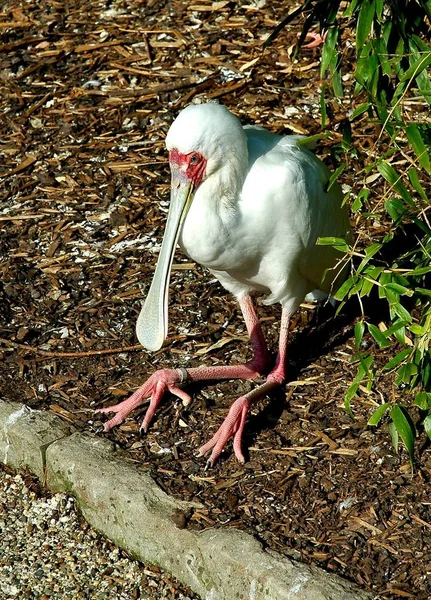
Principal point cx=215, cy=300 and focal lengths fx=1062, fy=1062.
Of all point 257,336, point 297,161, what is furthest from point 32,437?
point 297,161

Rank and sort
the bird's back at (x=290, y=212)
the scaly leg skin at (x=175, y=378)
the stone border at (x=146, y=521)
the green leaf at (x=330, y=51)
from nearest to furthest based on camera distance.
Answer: the stone border at (x=146, y=521)
the green leaf at (x=330, y=51)
the bird's back at (x=290, y=212)
the scaly leg skin at (x=175, y=378)

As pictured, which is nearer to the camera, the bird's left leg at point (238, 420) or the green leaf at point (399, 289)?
the green leaf at point (399, 289)

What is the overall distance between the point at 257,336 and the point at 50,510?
1327mm

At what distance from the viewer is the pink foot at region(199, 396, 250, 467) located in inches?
185

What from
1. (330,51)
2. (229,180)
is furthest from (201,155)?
(330,51)

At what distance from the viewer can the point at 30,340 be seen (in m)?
5.61

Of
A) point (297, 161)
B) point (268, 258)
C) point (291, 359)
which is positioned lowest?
point (291, 359)

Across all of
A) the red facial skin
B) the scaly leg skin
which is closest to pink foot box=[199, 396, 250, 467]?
the scaly leg skin

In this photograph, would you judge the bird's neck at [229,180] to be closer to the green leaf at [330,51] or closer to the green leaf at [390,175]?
the green leaf at [330,51]

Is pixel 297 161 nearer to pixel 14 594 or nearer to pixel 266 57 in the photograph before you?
pixel 14 594

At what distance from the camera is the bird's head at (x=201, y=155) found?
14.9 feet

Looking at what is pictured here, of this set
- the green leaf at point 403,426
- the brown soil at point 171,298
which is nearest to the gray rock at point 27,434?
the brown soil at point 171,298

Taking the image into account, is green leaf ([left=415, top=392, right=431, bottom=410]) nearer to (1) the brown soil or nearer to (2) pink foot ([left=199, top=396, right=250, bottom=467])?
(1) the brown soil

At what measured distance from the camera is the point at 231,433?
4.75 metres
